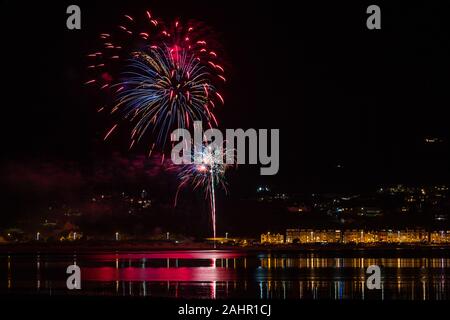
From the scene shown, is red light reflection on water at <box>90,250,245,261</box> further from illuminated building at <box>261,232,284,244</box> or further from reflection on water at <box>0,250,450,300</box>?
illuminated building at <box>261,232,284,244</box>

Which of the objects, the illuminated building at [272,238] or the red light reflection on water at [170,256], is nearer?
the red light reflection on water at [170,256]

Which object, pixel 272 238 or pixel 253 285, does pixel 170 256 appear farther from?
pixel 272 238

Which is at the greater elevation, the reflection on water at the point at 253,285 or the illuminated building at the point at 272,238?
the reflection on water at the point at 253,285

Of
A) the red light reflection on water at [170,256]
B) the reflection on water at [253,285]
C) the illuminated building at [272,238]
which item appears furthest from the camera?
the illuminated building at [272,238]

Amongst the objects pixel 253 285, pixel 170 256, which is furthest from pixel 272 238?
pixel 253 285

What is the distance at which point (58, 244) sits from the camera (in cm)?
14762

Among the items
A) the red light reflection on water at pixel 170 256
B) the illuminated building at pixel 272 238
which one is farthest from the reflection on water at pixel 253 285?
Answer: the illuminated building at pixel 272 238

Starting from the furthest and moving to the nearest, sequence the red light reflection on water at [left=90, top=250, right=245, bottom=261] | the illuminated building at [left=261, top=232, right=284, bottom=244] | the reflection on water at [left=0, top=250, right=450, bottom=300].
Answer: the illuminated building at [left=261, top=232, right=284, bottom=244], the red light reflection on water at [left=90, top=250, right=245, bottom=261], the reflection on water at [left=0, top=250, right=450, bottom=300]

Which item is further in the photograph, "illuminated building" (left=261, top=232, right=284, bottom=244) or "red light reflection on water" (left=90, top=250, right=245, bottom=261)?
"illuminated building" (left=261, top=232, right=284, bottom=244)

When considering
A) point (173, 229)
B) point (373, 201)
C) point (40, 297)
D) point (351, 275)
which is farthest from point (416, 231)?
point (40, 297)

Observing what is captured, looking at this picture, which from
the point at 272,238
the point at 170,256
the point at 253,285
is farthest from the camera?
the point at 272,238

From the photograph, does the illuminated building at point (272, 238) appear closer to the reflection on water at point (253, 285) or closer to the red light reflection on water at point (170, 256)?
the red light reflection on water at point (170, 256)

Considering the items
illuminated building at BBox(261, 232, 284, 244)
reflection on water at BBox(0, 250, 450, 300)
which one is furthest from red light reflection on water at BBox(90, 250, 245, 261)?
illuminated building at BBox(261, 232, 284, 244)
